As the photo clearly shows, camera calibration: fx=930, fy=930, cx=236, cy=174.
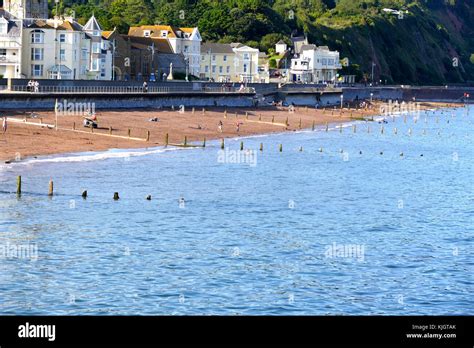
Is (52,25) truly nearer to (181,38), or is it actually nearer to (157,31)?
(157,31)

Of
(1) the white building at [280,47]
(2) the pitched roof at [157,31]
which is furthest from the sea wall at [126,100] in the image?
(1) the white building at [280,47]

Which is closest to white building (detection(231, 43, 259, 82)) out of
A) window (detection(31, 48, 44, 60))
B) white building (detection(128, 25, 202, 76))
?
white building (detection(128, 25, 202, 76))

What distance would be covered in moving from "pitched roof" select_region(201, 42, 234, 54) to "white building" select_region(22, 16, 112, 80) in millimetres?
41688

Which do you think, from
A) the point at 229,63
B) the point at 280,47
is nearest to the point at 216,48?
the point at 229,63

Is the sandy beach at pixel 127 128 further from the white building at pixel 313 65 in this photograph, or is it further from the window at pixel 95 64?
the white building at pixel 313 65

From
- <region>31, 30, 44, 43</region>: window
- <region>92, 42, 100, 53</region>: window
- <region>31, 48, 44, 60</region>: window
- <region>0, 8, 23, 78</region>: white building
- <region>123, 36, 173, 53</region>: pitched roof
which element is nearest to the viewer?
<region>0, 8, 23, 78</region>: white building

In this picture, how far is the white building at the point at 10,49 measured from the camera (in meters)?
103

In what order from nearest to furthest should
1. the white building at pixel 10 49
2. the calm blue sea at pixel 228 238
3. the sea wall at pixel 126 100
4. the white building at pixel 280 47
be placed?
the calm blue sea at pixel 228 238 → the sea wall at pixel 126 100 → the white building at pixel 10 49 → the white building at pixel 280 47

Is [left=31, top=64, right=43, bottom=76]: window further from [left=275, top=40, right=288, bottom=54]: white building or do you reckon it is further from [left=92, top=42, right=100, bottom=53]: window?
[left=275, top=40, right=288, bottom=54]: white building

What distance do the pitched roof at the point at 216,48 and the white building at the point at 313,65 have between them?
86.1 feet

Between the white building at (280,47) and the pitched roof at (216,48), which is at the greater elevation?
the white building at (280,47)

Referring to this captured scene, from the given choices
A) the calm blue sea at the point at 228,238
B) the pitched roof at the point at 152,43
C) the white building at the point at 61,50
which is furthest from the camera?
the pitched roof at the point at 152,43

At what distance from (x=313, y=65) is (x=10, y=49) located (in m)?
96.1

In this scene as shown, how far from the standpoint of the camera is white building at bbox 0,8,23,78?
103 metres
